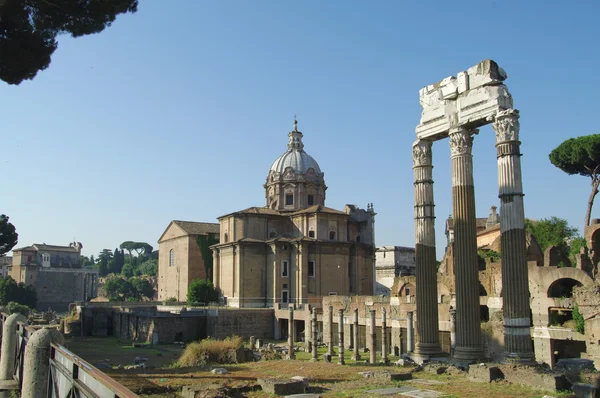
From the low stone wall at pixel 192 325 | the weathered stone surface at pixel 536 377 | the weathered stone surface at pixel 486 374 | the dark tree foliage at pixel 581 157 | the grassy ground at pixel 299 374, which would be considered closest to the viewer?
the weathered stone surface at pixel 536 377

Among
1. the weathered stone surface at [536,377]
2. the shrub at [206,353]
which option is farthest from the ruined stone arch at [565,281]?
the shrub at [206,353]

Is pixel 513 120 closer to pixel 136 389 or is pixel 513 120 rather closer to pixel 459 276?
pixel 459 276

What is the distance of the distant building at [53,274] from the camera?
69.2 meters

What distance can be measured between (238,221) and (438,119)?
27.8 meters

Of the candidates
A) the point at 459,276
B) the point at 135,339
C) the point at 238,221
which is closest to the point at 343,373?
the point at 459,276

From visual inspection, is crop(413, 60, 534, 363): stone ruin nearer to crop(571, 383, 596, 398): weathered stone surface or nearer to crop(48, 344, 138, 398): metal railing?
crop(571, 383, 596, 398): weathered stone surface

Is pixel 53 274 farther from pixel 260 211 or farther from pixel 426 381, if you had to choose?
pixel 426 381

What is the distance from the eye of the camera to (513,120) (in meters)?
13.9

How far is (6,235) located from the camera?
142ft

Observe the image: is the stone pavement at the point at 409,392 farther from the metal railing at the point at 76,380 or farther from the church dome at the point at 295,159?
the church dome at the point at 295,159

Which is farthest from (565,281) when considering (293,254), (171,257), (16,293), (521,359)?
(16,293)

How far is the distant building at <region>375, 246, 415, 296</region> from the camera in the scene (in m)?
61.9

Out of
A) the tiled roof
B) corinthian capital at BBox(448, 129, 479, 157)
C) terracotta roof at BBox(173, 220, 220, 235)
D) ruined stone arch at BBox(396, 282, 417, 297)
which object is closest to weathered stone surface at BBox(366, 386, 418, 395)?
corinthian capital at BBox(448, 129, 479, 157)

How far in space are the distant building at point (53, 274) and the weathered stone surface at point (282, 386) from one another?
5956cm
